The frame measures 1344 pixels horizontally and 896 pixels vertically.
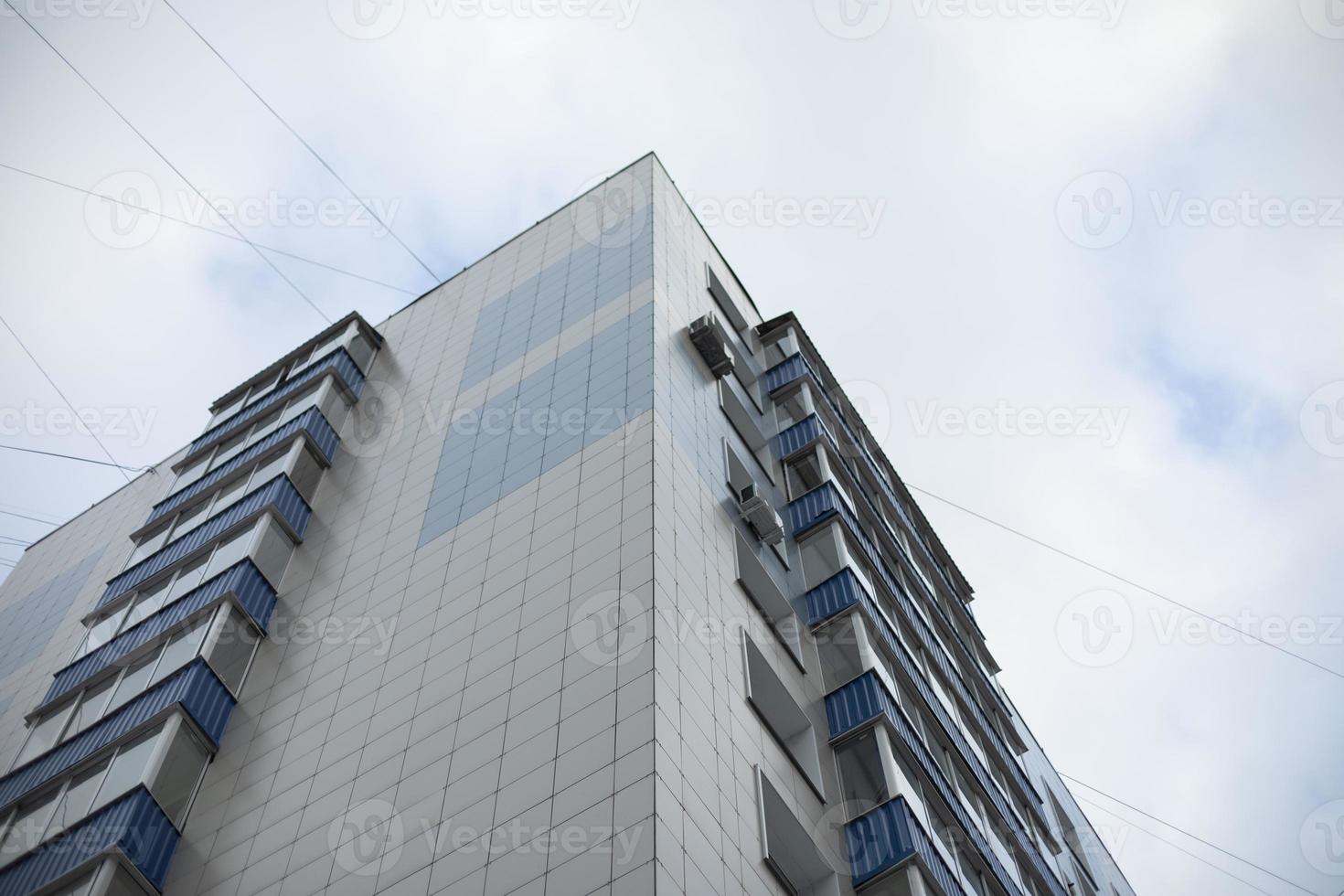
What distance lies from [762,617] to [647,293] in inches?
323

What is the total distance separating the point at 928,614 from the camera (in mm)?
30500

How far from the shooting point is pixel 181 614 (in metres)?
22.5

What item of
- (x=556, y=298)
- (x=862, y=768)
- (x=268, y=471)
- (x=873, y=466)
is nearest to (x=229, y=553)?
(x=268, y=471)

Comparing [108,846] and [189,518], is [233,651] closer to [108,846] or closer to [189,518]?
[108,846]

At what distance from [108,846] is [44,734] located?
607 cm

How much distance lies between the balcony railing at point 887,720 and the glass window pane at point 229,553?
502 inches

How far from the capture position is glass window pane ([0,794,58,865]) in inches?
728

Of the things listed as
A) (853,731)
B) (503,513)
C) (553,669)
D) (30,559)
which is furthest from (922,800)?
(30,559)

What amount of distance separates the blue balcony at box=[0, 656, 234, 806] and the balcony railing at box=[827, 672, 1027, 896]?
36.8 feet

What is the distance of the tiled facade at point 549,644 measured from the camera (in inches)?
612

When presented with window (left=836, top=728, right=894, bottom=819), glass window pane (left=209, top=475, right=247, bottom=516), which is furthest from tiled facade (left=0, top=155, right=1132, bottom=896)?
glass window pane (left=209, top=475, right=247, bottom=516)

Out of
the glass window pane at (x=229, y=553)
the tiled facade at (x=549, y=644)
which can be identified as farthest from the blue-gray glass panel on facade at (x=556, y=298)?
the glass window pane at (x=229, y=553)

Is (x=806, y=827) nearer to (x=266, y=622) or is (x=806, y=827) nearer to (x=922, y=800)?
(x=922, y=800)

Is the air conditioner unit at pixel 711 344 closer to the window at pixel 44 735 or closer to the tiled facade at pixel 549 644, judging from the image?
the tiled facade at pixel 549 644
